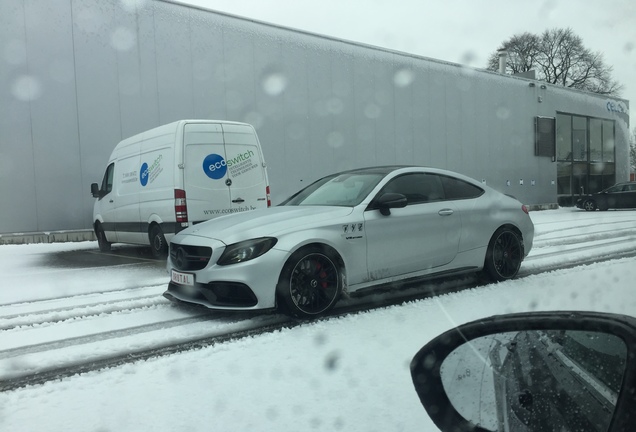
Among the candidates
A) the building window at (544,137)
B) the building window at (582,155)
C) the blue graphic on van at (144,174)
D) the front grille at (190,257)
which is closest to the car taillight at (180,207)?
the blue graphic on van at (144,174)

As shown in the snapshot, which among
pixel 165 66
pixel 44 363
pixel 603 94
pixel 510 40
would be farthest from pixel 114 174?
pixel 510 40

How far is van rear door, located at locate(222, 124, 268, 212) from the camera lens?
29.6 ft

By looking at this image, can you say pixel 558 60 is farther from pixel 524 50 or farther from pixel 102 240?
pixel 102 240

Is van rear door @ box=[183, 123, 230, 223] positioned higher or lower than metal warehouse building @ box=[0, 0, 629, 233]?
lower

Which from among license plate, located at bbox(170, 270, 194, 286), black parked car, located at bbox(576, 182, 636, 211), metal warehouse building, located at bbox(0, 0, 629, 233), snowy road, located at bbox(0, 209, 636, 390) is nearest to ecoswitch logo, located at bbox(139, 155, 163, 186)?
snowy road, located at bbox(0, 209, 636, 390)

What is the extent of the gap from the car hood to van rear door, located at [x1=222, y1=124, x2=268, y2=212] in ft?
11.5

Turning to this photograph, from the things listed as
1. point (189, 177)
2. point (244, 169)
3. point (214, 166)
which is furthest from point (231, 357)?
point (244, 169)

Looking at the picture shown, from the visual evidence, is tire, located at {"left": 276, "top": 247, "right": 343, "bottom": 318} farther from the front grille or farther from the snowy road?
the front grille

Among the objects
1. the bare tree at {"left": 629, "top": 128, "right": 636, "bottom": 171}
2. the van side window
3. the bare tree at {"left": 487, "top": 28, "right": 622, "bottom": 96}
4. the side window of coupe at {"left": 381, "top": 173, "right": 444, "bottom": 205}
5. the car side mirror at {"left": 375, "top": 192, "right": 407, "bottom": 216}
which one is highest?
the bare tree at {"left": 487, "top": 28, "right": 622, "bottom": 96}

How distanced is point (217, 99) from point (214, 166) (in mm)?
8083

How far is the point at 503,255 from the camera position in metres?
6.43

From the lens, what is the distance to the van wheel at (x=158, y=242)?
9.10 metres

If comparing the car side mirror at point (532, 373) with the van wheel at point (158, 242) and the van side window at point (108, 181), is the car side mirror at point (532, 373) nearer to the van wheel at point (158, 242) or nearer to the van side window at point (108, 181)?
the van wheel at point (158, 242)

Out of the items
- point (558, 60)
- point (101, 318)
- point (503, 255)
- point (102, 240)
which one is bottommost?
point (101, 318)
